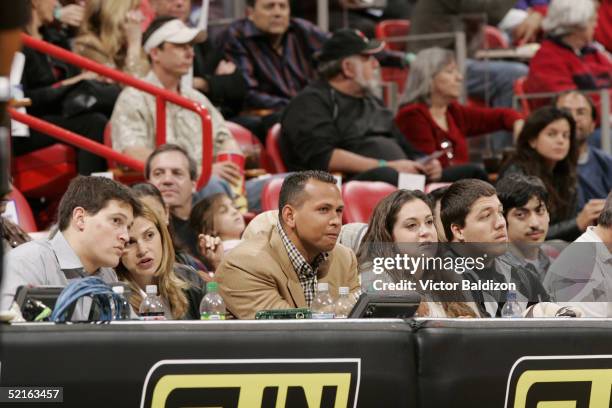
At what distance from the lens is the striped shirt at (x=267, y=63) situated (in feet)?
30.4

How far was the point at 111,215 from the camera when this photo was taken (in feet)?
16.0

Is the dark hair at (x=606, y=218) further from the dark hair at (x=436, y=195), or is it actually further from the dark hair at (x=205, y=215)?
the dark hair at (x=205, y=215)

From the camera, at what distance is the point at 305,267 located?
5.29 metres

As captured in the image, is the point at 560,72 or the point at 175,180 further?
the point at 560,72

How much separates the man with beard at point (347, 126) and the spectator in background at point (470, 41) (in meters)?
1.23

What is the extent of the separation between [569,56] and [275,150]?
266cm

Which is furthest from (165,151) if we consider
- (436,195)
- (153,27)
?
(436,195)

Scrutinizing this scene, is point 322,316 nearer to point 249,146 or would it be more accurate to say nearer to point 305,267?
point 305,267

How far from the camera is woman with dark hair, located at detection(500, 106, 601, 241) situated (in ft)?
25.7

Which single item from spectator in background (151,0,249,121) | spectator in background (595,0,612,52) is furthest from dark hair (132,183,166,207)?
spectator in background (595,0,612,52)

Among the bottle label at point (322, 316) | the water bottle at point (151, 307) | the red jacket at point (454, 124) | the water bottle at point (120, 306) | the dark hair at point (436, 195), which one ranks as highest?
the red jacket at point (454, 124)

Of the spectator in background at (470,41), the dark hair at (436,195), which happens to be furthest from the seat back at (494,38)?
the dark hair at (436,195)

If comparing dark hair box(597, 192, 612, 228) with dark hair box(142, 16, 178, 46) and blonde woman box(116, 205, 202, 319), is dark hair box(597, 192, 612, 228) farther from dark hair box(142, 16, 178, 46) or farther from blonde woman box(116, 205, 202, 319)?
dark hair box(142, 16, 178, 46)

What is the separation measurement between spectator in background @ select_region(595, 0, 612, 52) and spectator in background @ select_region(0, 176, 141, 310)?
285 inches
